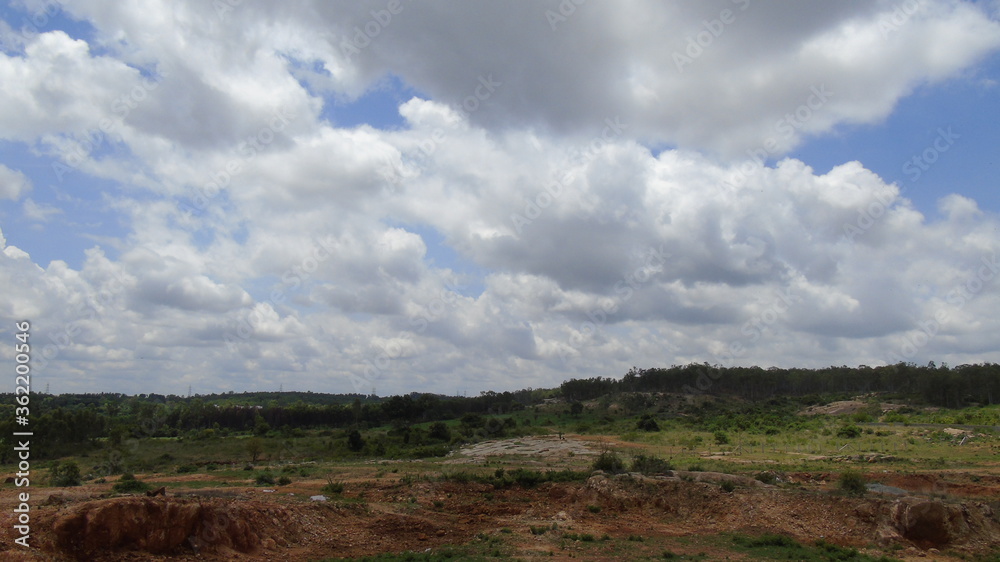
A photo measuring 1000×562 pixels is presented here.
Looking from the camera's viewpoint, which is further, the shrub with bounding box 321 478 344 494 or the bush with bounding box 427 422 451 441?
the bush with bounding box 427 422 451 441

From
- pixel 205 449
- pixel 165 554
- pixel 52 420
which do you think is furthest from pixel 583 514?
pixel 52 420

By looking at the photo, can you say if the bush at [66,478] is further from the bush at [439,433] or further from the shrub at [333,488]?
the bush at [439,433]

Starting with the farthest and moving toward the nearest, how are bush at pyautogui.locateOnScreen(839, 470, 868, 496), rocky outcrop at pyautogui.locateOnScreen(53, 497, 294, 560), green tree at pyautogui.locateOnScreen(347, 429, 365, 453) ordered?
green tree at pyautogui.locateOnScreen(347, 429, 365, 453) → bush at pyautogui.locateOnScreen(839, 470, 868, 496) → rocky outcrop at pyautogui.locateOnScreen(53, 497, 294, 560)

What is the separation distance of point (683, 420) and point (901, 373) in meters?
67.6

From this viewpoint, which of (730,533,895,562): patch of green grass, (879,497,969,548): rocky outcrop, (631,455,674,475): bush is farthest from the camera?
(631,455,674,475): bush

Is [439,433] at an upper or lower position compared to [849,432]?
lower

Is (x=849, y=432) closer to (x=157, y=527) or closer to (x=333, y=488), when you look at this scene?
(x=333, y=488)

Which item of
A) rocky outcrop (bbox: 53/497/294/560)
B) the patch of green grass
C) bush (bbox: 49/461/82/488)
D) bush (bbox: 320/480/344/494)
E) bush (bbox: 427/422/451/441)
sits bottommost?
bush (bbox: 427/422/451/441)

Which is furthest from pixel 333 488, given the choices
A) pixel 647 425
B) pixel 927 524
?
pixel 647 425

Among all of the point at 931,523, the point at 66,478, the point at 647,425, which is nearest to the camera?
the point at 931,523

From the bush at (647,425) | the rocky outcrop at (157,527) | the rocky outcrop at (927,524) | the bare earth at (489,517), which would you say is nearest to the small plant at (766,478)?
the bare earth at (489,517)

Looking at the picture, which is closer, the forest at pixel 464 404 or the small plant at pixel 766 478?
the small plant at pixel 766 478

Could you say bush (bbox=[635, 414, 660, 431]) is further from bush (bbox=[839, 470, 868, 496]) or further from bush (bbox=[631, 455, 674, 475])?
bush (bbox=[839, 470, 868, 496])

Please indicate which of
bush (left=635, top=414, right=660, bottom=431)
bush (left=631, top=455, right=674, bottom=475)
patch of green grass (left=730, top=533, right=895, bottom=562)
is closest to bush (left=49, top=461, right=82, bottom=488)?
bush (left=631, top=455, right=674, bottom=475)
